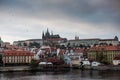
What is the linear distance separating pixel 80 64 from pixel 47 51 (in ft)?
40.6

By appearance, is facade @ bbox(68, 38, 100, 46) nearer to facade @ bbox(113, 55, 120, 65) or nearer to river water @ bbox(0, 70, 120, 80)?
facade @ bbox(113, 55, 120, 65)

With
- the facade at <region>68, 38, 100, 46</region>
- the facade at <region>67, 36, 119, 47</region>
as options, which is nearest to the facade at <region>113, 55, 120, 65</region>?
the facade at <region>67, 36, 119, 47</region>

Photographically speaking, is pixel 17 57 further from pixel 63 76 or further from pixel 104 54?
pixel 63 76

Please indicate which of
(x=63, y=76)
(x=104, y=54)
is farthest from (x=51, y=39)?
(x=63, y=76)

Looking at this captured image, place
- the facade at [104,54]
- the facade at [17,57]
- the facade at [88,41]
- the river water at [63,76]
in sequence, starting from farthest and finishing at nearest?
1. the facade at [88,41]
2. the facade at [104,54]
3. the facade at [17,57]
4. the river water at [63,76]

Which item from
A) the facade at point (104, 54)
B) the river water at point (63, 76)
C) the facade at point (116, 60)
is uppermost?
the facade at point (104, 54)

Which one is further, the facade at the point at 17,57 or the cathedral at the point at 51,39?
the cathedral at the point at 51,39

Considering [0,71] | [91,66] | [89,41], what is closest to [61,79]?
[0,71]

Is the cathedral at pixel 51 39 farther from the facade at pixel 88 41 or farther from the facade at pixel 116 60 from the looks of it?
the facade at pixel 116 60

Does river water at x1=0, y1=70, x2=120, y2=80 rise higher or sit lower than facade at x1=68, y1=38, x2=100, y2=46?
lower

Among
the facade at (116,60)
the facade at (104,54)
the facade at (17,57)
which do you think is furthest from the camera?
the facade at (104,54)

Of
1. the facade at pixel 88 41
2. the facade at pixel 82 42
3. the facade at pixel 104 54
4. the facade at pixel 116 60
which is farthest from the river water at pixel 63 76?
the facade at pixel 82 42

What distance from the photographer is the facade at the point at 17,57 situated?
57438 mm

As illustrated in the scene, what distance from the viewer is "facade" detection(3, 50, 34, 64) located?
188 feet
